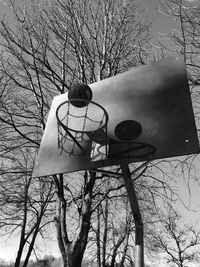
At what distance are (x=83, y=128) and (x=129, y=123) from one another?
2.66 feet

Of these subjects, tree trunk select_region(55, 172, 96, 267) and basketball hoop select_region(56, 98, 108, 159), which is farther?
tree trunk select_region(55, 172, 96, 267)

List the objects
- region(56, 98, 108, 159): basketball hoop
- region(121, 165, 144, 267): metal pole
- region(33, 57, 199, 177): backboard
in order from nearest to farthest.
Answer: region(121, 165, 144, 267): metal pole < region(33, 57, 199, 177): backboard < region(56, 98, 108, 159): basketball hoop

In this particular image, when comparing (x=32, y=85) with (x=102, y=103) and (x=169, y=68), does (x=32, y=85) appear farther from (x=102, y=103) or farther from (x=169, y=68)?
(x=169, y=68)

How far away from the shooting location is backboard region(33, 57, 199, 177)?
178 inches

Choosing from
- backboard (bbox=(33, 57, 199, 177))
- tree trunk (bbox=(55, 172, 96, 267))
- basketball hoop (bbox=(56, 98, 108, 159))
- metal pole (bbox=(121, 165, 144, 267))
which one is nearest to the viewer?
metal pole (bbox=(121, 165, 144, 267))

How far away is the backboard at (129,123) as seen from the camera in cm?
451

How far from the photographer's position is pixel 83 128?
525 cm

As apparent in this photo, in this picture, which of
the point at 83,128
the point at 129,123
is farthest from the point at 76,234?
the point at 129,123

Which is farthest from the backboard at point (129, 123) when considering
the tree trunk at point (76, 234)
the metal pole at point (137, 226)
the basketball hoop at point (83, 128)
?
the tree trunk at point (76, 234)

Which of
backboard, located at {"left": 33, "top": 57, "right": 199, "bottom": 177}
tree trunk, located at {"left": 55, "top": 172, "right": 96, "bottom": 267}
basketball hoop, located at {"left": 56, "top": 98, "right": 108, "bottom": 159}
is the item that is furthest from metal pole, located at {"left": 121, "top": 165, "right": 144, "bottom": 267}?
tree trunk, located at {"left": 55, "top": 172, "right": 96, "bottom": 267}

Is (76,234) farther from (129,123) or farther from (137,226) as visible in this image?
(129,123)

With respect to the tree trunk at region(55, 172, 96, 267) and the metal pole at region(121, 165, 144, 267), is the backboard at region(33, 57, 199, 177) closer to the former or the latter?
the metal pole at region(121, 165, 144, 267)

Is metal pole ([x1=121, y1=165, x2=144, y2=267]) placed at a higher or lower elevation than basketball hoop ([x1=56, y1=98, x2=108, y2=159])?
lower

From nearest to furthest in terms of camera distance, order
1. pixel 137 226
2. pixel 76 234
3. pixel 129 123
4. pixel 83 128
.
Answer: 1. pixel 137 226
2. pixel 129 123
3. pixel 83 128
4. pixel 76 234
